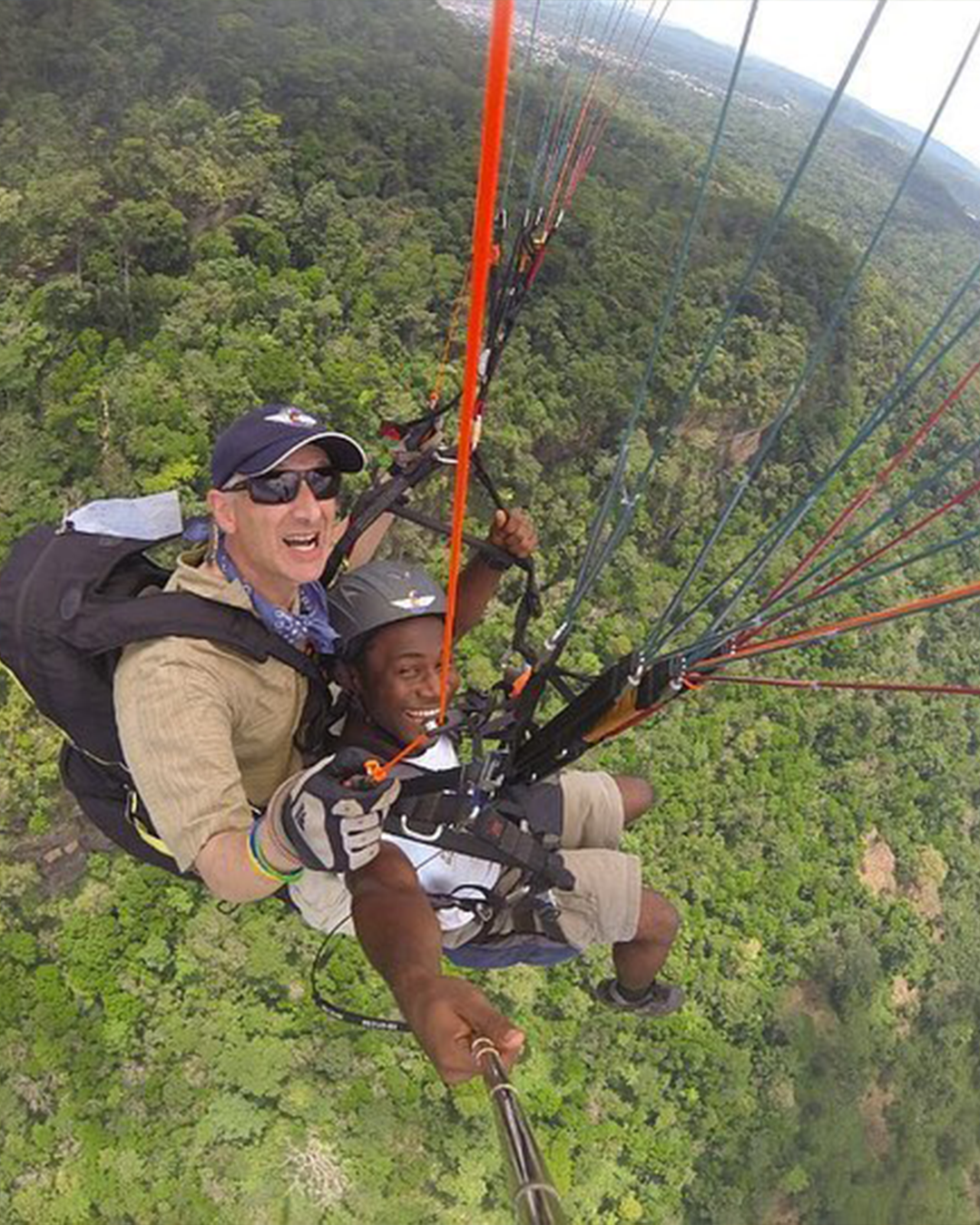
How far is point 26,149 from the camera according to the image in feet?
68.7

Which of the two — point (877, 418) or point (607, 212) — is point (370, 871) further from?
point (607, 212)

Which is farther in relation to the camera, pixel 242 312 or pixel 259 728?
pixel 242 312

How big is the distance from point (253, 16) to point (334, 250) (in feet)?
55.2

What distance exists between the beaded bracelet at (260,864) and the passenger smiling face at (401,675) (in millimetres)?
593

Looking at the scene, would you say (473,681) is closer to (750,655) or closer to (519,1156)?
(750,655)

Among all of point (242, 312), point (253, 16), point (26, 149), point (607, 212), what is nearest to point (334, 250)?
point (242, 312)

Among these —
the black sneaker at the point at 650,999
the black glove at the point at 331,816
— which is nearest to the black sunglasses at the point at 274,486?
the black glove at the point at 331,816

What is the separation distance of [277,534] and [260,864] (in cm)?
73

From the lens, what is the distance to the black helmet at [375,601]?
238cm

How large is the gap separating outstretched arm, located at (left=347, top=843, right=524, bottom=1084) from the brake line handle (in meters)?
0.06

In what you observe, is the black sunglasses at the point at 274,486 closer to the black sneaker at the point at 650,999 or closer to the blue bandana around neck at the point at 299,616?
the blue bandana around neck at the point at 299,616

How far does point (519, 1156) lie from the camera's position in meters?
1.35

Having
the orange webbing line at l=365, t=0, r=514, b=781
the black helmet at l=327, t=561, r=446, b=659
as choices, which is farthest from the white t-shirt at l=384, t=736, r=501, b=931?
the orange webbing line at l=365, t=0, r=514, b=781

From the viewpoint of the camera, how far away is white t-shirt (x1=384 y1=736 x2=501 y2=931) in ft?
8.39
